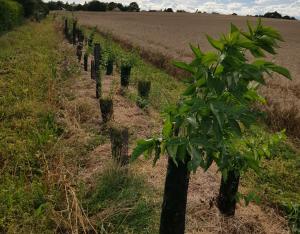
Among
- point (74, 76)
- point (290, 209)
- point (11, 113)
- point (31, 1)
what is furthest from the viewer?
point (31, 1)

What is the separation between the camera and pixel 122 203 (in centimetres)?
407

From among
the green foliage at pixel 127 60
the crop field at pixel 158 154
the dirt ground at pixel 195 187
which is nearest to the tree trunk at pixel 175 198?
the crop field at pixel 158 154

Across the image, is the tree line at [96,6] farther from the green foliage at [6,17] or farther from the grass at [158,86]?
the grass at [158,86]

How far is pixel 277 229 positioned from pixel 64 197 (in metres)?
2.39

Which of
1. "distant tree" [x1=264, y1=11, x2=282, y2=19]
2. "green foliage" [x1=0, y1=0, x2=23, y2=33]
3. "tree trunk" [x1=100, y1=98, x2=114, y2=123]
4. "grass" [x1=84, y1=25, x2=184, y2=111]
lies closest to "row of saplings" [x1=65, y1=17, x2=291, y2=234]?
"tree trunk" [x1=100, y1=98, x2=114, y2=123]

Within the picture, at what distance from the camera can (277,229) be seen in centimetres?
441

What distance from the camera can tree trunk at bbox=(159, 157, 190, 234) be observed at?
2.63m

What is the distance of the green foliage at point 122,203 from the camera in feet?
12.7

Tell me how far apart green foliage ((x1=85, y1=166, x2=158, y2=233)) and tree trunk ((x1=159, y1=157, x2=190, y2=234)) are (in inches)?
32.5

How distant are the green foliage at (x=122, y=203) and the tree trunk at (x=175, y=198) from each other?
2.71 feet

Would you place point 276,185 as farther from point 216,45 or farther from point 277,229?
point 216,45

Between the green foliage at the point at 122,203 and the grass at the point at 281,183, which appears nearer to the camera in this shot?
the green foliage at the point at 122,203

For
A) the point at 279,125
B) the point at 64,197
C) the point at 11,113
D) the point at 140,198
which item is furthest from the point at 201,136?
the point at 279,125

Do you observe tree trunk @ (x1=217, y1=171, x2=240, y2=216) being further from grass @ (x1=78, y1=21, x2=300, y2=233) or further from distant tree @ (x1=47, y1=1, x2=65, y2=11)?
distant tree @ (x1=47, y1=1, x2=65, y2=11)
